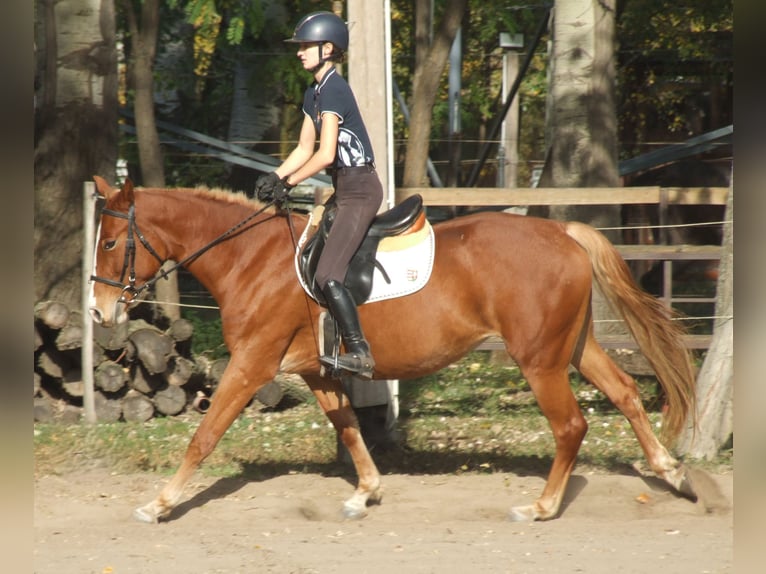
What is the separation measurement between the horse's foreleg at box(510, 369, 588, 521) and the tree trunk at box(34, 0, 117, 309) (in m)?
5.33

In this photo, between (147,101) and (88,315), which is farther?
(147,101)

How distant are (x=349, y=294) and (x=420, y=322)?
0.52m

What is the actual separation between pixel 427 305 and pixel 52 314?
4.02m

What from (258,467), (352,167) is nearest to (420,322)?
(352,167)

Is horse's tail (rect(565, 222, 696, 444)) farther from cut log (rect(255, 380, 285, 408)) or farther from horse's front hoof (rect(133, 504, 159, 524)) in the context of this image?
cut log (rect(255, 380, 285, 408))

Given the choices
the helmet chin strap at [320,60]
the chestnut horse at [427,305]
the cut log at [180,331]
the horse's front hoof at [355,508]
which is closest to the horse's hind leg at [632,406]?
the chestnut horse at [427,305]

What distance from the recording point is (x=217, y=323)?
12.9 meters

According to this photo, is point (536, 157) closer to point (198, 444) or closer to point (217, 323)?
point (217, 323)

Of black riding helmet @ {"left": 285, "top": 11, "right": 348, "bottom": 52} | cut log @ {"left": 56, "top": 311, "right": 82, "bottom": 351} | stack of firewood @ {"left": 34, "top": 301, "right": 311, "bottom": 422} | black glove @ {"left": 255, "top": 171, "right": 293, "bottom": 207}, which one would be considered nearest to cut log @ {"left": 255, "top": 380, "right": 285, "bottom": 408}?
stack of firewood @ {"left": 34, "top": 301, "right": 311, "bottom": 422}

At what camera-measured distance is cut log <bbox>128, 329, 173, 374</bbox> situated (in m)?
9.14

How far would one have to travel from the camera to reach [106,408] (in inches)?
360

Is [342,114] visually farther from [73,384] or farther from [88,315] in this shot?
[73,384]

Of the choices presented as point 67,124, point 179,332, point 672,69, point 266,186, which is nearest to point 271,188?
point 266,186
